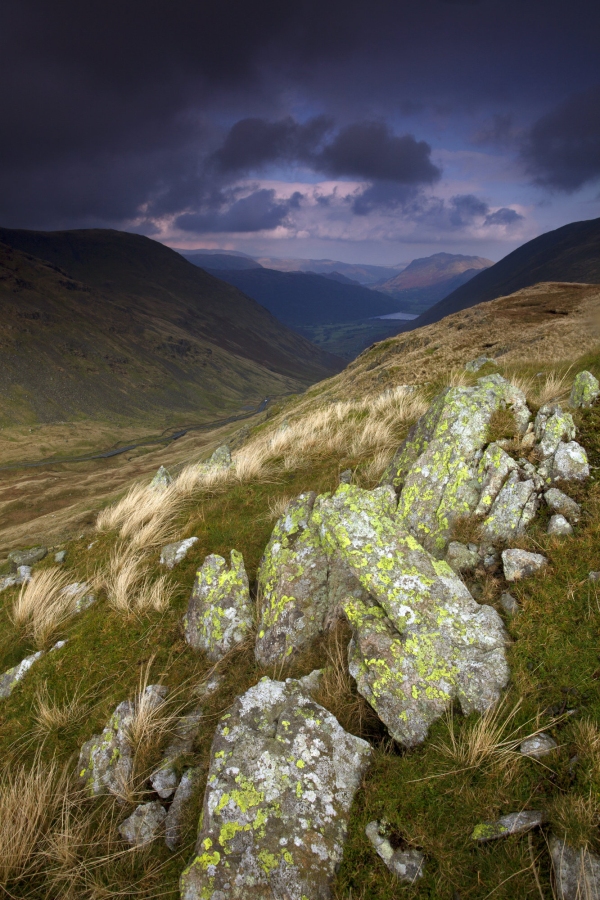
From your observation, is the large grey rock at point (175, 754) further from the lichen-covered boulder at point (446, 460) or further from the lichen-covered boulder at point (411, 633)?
the lichen-covered boulder at point (446, 460)

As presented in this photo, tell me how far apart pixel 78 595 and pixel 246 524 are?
3271 millimetres

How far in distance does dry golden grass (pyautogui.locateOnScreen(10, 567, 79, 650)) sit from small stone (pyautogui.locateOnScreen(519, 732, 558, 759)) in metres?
6.74

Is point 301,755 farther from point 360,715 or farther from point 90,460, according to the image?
point 90,460

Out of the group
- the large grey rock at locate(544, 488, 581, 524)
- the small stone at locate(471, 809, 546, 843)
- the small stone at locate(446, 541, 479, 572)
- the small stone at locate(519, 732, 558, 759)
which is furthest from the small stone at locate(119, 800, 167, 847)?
the large grey rock at locate(544, 488, 581, 524)

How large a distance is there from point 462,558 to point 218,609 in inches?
139

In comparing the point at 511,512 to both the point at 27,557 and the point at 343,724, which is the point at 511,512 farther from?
the point at 27,557

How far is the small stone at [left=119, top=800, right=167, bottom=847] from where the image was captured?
3740 millimetres

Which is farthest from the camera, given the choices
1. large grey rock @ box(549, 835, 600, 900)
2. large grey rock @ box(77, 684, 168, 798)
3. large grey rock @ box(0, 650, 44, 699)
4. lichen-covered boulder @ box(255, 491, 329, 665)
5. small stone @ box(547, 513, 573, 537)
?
large grey rock @ box(0, 650, 44, 699)

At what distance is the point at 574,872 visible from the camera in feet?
8.52

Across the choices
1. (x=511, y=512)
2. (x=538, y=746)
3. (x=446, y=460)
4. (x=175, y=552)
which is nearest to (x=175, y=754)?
(x=538, y=746)

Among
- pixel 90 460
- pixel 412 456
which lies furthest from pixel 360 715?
pixel 90 460

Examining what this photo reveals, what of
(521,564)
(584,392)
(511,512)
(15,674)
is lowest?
(15,674)

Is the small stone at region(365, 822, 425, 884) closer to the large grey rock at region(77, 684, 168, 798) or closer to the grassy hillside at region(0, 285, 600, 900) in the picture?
the grassy hillside at region(0, 285, 600, 900)

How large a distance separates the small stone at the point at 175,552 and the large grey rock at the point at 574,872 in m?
6.34
